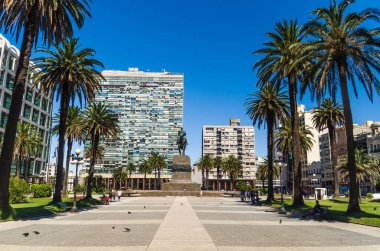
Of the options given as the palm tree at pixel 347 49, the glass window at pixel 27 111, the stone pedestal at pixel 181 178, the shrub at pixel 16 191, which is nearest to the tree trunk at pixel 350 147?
the palm tree at pixel 347 49

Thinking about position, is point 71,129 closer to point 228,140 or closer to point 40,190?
point 40,190

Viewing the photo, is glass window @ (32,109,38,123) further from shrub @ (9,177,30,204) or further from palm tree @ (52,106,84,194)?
shrub @ (9,177,30,204)

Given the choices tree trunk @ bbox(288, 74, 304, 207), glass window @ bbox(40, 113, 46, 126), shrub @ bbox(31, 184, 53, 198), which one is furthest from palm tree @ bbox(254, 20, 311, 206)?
glass window @ bbox(40, 113, 46, 126)

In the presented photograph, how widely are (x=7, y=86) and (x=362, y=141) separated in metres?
107

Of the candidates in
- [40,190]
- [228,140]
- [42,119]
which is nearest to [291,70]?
[40,190]

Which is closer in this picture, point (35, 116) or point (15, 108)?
point (15, 108)

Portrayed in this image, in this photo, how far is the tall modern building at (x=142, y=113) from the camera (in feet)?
517

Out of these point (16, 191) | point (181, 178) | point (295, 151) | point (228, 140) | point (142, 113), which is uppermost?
point (142, 113)

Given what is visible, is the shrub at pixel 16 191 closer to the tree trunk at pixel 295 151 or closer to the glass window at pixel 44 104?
the tree trunk at pixel 295 151

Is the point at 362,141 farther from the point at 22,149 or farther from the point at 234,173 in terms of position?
the point at 22,149

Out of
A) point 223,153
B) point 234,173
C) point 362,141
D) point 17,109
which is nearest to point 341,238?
point 17,109

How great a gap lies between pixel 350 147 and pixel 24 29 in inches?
1035

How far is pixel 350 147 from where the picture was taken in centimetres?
2388

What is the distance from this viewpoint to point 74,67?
1335 inches
